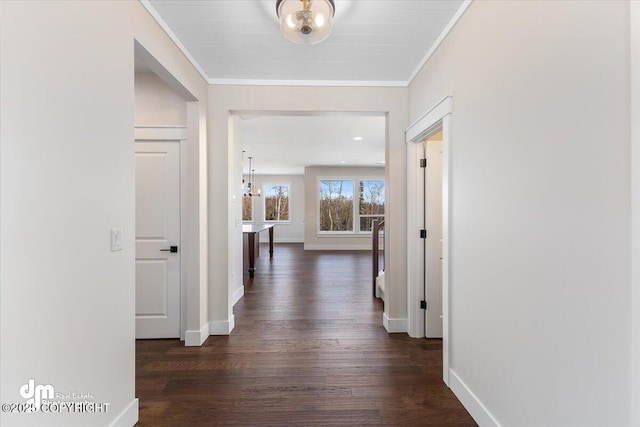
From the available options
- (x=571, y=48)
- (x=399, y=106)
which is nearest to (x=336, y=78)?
(x=399, y=106)

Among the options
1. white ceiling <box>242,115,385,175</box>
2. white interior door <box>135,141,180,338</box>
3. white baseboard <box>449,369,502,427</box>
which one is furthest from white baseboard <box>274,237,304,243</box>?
white baseboard <box>449,369,502,427</box>

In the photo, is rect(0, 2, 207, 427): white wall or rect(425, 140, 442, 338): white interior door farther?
rect(425, 140, 442, 338): white interior door

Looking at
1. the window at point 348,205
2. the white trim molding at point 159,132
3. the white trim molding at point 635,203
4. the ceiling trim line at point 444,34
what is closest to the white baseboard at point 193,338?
the white trim molding at point 159,132

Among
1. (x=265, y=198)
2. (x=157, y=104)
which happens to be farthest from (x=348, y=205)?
(x=157, y=104)

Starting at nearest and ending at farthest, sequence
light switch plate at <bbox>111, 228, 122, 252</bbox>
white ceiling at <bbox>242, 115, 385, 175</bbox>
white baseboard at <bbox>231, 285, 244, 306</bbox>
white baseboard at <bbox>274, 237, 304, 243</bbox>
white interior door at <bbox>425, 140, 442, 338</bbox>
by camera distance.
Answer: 1. light switch plate at <bbox>111, 228, 122, 252</bbox>
2. white interior door at <bbox>425, 140, 442, 338</bbox>
3. white baseboard at <bbox>231, 285, 244, 306</bbox>
4. white ceiling at <bbox>242, 115, 385, 175</bbox>
5. white baseboard at <bbox>274, 237, 304, 243</bbox>

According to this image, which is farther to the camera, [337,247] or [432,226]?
[337,247]

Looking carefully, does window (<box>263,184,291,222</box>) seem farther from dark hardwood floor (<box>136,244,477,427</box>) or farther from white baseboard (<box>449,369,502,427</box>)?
white baseboard (<box>449,369,502,427</box>)

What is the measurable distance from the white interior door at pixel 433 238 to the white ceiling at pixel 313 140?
3.73ft

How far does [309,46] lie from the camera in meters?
2.45

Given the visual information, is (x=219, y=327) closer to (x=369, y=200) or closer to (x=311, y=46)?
(x=311, y=46)

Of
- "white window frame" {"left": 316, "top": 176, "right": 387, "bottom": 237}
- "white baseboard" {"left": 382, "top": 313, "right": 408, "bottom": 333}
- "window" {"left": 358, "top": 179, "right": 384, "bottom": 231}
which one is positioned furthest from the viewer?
"window" {"left": 358, "top": 179, "right": 384, "bottom": 231}

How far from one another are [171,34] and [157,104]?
84cm

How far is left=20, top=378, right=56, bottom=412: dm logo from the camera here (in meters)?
1.13

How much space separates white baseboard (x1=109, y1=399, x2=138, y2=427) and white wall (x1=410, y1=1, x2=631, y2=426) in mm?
2050
